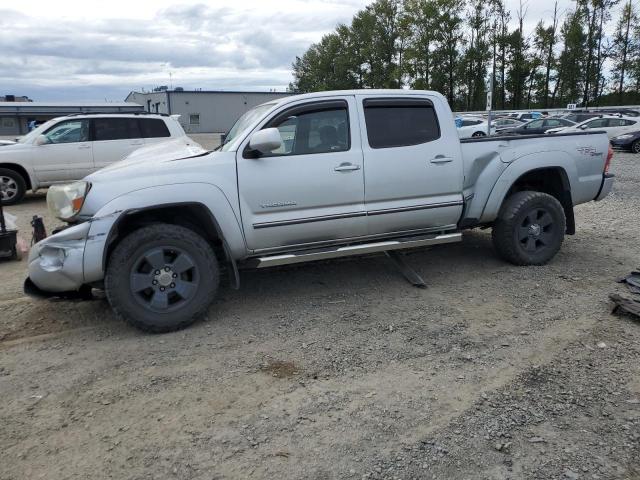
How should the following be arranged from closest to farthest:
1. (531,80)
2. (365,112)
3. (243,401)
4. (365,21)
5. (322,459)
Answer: (322,459), (243,401), (365,112), (531,80), (365,21)

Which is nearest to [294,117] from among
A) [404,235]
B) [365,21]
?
[404,235]

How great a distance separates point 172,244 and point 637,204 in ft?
29.0

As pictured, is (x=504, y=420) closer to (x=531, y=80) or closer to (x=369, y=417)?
(x=369, y=417)

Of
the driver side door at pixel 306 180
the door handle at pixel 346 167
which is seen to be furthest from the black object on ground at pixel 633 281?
the door handle at pixel 346 167

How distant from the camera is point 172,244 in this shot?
14.0 feet

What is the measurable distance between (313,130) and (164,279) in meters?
1.81

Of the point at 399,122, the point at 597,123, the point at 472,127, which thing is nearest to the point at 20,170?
the point at 399,122

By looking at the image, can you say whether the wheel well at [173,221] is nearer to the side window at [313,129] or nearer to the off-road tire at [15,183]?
the side window at [313,129]

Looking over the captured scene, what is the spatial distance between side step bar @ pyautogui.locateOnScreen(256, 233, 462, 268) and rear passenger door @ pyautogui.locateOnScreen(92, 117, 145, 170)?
Answer: 25.4ft

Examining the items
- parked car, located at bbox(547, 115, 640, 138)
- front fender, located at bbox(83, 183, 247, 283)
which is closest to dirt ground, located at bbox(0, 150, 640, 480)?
front fender, located at bbox(83, 183, 247, 283)

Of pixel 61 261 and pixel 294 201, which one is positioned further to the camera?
pixel 294 201

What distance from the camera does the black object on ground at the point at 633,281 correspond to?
5041 mm

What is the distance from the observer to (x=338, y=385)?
350 cm

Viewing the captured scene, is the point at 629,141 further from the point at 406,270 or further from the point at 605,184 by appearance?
the point at 406,270
